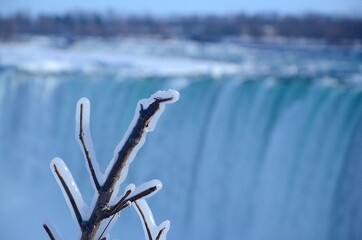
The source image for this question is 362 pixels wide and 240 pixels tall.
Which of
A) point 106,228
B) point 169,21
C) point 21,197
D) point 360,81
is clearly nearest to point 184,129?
point 360,81

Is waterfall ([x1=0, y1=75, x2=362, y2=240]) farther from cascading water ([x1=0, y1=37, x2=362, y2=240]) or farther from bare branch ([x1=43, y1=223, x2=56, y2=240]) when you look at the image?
bare branch ([x1=43, y1=223, x2=56, y2=240])

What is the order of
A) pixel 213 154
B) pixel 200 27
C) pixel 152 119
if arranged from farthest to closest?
pixel 200 27 < pixel 213 154 < pixel 152 119

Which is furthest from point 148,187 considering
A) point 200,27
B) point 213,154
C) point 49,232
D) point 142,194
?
point 200,27

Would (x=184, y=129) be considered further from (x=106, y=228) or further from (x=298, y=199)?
(x=106, y=228)

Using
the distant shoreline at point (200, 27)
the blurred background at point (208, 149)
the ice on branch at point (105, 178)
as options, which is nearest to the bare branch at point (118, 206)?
the ice on branch at point (105, 178)

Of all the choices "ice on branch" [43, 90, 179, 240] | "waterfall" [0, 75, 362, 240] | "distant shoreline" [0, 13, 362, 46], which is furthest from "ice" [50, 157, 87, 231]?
"distant shoreline" [0, 13, 362, 46]

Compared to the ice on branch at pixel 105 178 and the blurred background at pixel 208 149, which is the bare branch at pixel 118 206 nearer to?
the ice on branch at pixel 105 178

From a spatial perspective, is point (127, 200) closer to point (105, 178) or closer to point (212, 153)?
point (105, 178)
